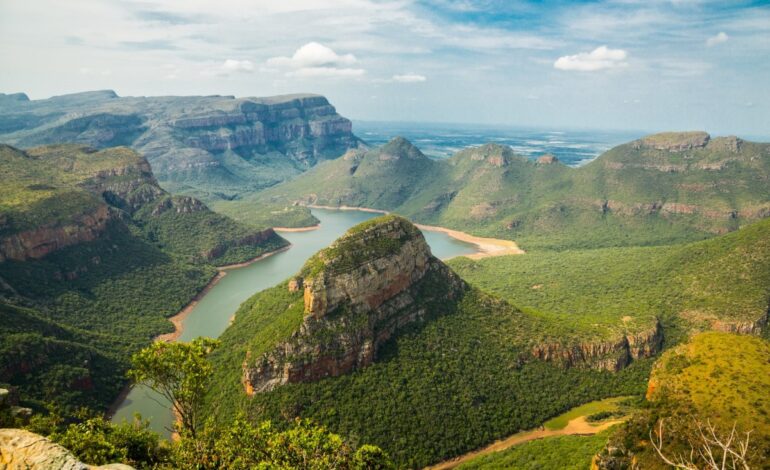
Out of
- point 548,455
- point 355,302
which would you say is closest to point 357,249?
point 355,302

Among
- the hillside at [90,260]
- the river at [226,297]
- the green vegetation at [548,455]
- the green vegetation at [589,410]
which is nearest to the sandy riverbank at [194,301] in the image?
the river at [226,297]

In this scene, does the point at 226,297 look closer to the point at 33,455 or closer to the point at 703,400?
the point at 703,400

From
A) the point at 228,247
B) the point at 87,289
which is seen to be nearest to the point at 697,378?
the point at 87,289

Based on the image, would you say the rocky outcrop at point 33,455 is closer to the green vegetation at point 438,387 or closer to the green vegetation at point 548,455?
the green vegetation at point 438,387

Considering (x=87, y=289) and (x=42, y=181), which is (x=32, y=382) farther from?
(x=42, y=181)

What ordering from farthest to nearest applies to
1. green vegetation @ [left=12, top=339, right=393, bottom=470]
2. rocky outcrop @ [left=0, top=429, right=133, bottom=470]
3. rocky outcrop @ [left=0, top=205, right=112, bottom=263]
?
rocky outcrop @ [left=0, top=205, right=112, bottom=263]
green vegetation @ [left=12, top=339, right=393, bottom=470]
rocky outcrop @ [left=0, top=429, right=133, bottom=470]

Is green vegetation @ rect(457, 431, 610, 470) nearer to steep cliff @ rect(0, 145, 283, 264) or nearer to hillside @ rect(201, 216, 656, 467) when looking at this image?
hillside @ rect(201, 216, 656, 467)

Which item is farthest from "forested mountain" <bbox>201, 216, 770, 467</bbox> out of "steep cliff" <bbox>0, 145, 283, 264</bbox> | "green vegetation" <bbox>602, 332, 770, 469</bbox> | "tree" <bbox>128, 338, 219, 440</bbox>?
"steep cliff" <bbox>0, 145, 283, 264</bbox>
